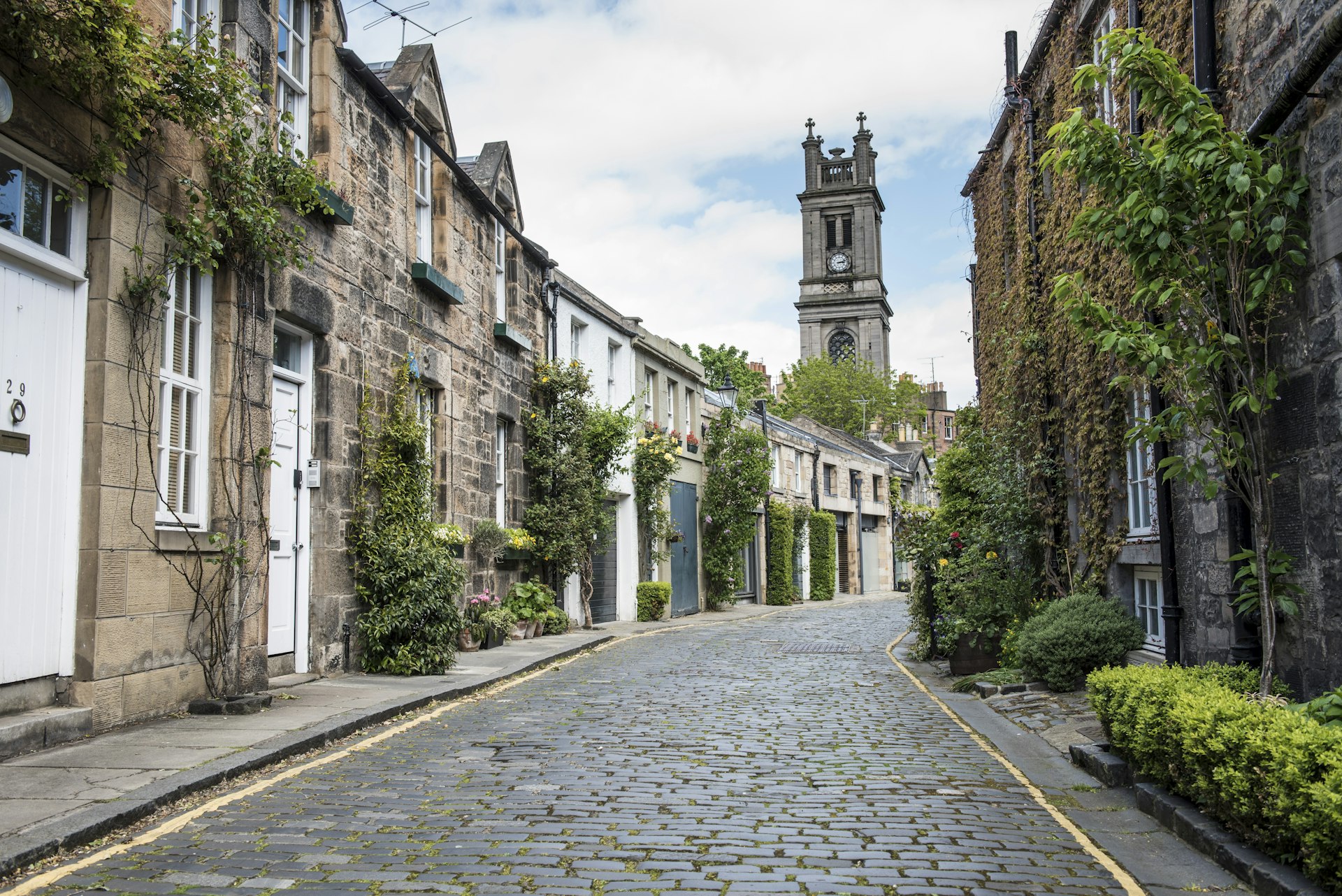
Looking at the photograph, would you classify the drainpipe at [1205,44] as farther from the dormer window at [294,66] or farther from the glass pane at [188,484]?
the glass pane at [188,484]

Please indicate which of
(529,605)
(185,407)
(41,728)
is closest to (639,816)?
(41,728)

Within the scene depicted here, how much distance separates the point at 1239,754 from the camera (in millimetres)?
4746

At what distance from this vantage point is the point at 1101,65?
669 centimetres

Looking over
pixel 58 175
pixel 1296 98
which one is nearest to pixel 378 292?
pixel 58 175

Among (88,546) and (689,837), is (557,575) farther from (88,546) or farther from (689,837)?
(689,837)

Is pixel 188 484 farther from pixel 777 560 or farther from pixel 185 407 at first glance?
pixel 777 560

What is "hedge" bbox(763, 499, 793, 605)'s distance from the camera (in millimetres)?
31656

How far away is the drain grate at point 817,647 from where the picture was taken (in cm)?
1533

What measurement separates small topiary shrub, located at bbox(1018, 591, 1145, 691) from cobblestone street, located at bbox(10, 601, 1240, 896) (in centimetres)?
119

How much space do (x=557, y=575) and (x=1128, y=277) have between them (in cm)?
1086

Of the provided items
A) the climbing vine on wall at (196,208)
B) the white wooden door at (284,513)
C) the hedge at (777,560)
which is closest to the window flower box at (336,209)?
the climbing vine on wall at (196,208)

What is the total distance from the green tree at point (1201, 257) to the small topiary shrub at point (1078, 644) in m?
3.11

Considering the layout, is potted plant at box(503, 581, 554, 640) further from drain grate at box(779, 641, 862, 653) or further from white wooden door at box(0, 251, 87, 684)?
white wooden door at box(0, 251, 87, 684)

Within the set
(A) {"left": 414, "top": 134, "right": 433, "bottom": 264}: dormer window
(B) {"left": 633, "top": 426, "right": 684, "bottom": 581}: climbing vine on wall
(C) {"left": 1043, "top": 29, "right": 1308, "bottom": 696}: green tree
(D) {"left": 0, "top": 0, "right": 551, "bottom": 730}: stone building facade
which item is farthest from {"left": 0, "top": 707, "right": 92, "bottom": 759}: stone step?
(B) {"left": 633, "top": 426, "right": 684, "bottom": 581}: climbing vine on wall
